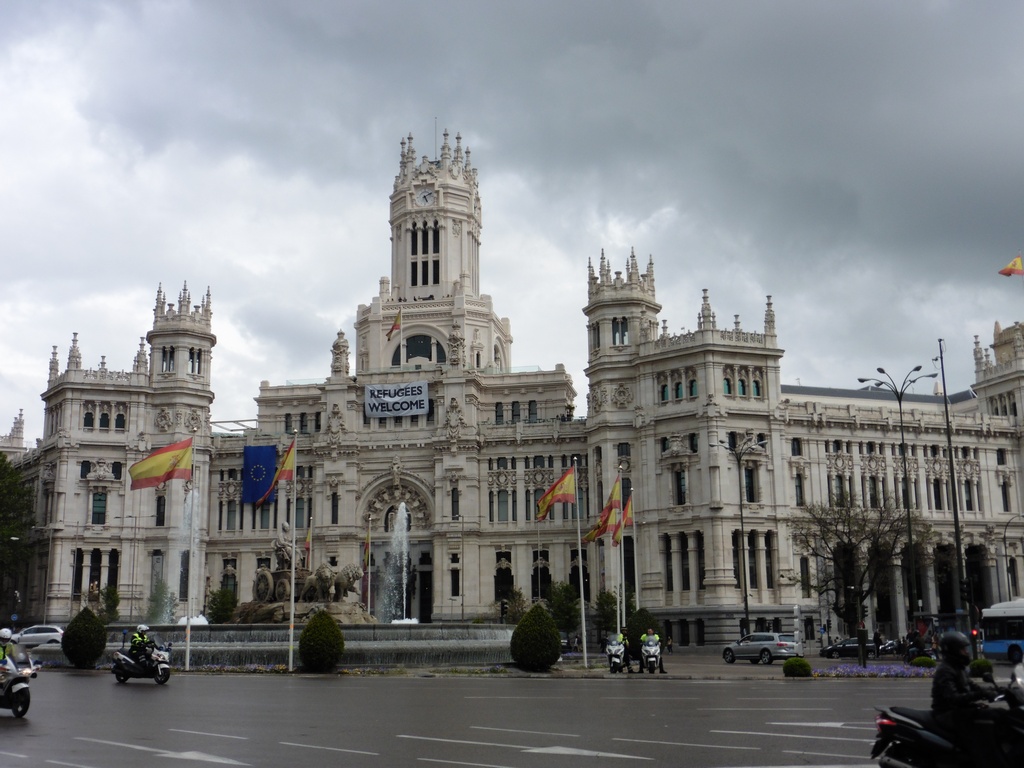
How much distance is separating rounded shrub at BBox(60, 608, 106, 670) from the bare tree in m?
44.3

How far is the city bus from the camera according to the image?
58.3 metres

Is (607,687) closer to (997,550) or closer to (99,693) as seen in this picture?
(99,693)

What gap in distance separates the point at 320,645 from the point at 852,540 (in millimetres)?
50848

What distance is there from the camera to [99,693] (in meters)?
31.9

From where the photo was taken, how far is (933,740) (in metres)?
13.0

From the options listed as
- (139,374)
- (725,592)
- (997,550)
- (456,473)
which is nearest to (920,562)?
(997,550)

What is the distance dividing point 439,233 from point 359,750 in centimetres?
10099

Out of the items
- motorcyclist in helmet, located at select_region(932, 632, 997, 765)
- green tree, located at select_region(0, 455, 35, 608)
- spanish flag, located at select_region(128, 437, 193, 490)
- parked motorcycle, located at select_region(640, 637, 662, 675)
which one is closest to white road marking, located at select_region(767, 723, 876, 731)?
motorcyclist in helmet, located at select_region(932, 632, 997, 765)

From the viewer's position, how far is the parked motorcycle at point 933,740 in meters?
12.8

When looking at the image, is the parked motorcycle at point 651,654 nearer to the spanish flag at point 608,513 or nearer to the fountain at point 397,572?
A: the spanish flag at point 608,513

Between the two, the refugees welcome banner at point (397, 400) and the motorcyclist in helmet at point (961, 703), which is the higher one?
the refugees welcome banner at point (397, 400)

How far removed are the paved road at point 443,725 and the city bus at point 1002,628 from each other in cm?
2598

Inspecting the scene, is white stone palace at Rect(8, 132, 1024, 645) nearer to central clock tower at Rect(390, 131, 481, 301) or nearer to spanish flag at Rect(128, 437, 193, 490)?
central clock tower at Rect(390, 131, 481, 301)

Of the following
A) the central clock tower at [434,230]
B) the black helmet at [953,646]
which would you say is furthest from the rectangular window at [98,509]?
the black helmet at [953,646]
